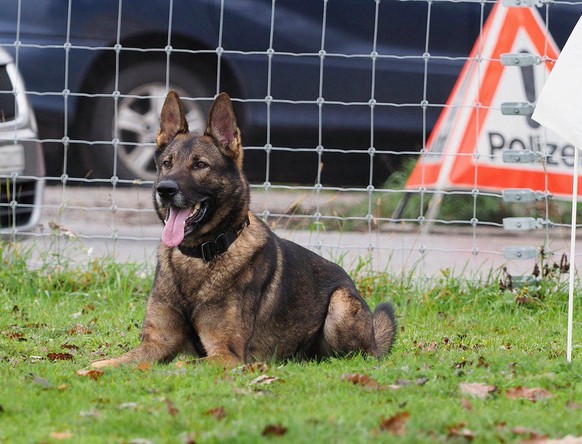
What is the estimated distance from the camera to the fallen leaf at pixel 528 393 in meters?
4.56

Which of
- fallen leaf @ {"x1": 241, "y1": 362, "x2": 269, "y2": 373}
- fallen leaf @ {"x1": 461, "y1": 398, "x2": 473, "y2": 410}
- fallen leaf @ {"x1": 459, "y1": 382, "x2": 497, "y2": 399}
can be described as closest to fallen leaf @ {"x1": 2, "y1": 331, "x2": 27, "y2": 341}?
fallen leaf @ {"x1": 241, "y1": 362, "x2": 269, "y2": 373}

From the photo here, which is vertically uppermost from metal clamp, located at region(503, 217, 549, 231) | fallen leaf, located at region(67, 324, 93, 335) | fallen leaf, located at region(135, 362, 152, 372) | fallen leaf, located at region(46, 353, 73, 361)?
metal clamp, located at region(503, 217, 549, 231)

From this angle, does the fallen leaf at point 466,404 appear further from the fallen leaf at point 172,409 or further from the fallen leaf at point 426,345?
the fallen leaf at point 426,345

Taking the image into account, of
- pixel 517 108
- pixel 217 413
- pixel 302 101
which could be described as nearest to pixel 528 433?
pixel 217 413

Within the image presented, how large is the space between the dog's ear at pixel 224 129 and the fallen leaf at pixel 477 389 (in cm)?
184

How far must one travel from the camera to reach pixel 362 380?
4.82m

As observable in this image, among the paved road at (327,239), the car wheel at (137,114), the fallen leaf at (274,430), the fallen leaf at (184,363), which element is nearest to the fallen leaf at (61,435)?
the fallen leaf at (274,430)

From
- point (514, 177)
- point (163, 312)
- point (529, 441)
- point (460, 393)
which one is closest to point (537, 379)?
point (460, 393)

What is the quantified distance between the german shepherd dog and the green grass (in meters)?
0.23

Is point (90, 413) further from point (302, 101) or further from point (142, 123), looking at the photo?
point (142, 123)

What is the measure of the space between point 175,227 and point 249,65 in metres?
3.45

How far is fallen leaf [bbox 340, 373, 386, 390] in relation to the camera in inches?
185

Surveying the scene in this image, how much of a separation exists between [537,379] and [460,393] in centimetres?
41

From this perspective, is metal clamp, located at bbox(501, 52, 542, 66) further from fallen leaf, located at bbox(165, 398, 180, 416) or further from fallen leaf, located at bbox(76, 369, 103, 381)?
fallen leaf, located at bbox(165, 398, 180, 416)
